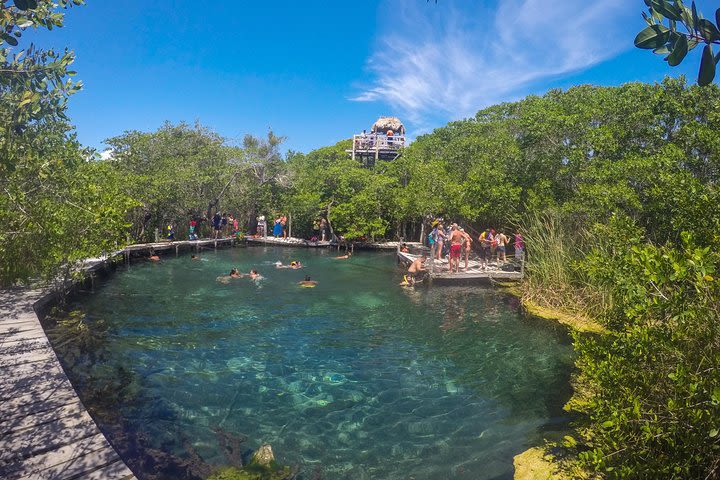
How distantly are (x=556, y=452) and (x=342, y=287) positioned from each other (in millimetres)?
11253

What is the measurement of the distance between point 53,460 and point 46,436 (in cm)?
52

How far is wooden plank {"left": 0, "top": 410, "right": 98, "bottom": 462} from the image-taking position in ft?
14.0

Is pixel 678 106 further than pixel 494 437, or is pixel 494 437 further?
pixel 678 106

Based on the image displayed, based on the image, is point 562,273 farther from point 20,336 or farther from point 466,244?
point 20,336

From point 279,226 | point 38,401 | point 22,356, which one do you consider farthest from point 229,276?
point 279,226

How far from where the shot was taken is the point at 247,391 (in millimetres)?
7516

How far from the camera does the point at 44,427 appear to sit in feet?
15.5

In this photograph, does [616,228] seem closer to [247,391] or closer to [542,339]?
[542,339]

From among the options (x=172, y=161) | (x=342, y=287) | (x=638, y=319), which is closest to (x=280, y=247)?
(x=172, y=161)

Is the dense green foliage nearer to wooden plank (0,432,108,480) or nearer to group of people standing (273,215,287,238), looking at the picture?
wooden plank (0,432,108,480)

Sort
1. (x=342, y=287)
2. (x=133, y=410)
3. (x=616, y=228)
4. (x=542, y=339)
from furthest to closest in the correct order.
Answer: (x=342, y=287)
(x=542, y=339)
(x=133, y=410)
(x=616, y=228)

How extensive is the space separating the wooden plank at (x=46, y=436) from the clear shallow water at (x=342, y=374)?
1.26 meters

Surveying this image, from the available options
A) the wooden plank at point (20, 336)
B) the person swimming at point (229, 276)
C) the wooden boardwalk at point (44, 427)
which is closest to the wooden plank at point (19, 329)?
the wooden plank at point (20, 336)

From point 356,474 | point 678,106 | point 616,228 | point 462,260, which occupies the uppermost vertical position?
point 678,106
